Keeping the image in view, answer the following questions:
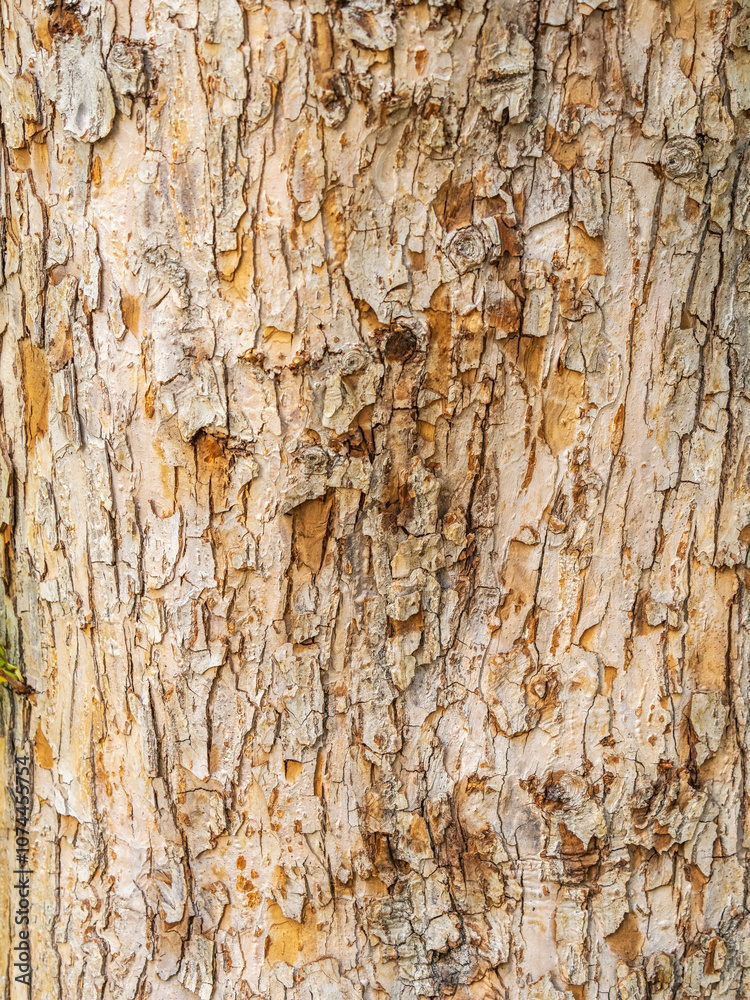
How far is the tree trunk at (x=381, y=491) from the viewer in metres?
1.42

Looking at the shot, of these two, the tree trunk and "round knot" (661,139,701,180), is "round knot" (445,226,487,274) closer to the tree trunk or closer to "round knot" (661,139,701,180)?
the tree trunk

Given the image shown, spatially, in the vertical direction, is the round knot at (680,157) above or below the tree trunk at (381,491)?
above

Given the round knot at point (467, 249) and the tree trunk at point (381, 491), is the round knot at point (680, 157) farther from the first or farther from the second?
the round knot at point (467, 249)

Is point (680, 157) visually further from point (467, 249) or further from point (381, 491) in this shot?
point (381, 491)

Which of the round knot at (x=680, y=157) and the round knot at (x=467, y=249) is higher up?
the round knot at (x=680, y=157)

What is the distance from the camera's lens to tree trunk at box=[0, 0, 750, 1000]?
142cm

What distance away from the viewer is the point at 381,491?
1.53 m

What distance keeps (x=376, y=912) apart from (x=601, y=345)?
4.17 feet

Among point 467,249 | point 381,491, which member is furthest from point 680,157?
point 381,491

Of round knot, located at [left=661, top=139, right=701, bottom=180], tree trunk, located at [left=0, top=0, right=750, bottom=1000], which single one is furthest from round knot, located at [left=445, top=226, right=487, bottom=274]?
round knot, located at [left=661, top=139, right=701, bottom=180]

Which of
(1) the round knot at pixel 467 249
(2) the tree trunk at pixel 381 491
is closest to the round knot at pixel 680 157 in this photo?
(2) the tree trunk at pixel 381 491

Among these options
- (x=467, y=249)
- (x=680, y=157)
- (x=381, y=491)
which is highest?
(x=680, y=157)

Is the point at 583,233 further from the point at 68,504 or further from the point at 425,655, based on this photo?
the point at 68,504

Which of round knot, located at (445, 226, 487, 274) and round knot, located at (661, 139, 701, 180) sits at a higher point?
round knot, located at (661, 139, 701, 180)
